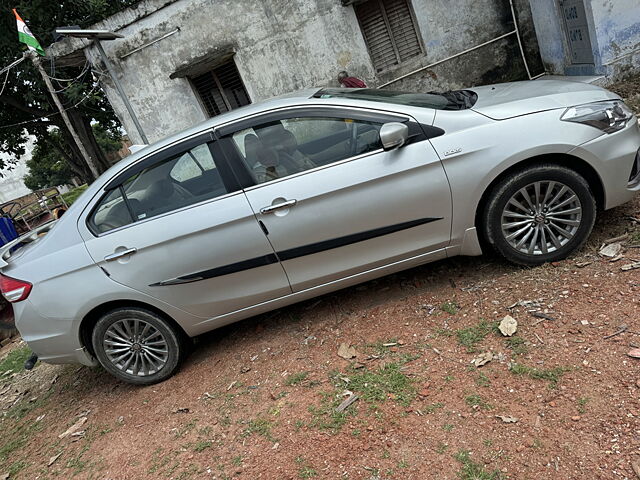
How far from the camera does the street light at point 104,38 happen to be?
8.12m

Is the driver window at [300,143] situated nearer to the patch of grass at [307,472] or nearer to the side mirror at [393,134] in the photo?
the side mirror at [393,134]

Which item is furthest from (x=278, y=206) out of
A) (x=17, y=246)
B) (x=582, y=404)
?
(x=17, y=246)

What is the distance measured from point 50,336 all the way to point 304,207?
2.31 meters

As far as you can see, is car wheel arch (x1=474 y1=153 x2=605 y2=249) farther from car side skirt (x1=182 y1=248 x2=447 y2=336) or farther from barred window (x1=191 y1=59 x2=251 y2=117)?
barred window (x1=191 y1=59 x2=251 y2=117)

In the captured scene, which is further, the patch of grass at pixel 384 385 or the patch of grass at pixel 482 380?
the patch of grass at pixel 384 385

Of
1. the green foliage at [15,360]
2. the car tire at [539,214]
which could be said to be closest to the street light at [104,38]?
the green foliage at [15,360]

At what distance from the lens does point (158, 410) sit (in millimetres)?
3461

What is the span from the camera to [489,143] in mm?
3148

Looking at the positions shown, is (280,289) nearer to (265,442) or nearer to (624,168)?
(265,442)

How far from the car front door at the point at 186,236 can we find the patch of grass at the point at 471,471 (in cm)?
176

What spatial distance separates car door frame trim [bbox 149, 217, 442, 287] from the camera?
10.9 feet

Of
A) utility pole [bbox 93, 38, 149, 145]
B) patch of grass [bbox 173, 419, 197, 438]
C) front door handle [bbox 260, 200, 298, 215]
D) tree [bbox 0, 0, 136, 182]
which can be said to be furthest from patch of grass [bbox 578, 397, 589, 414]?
tree [bbox 0, 0, 136, 182]

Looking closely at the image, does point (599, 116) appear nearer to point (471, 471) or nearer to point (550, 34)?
point (471, 471)

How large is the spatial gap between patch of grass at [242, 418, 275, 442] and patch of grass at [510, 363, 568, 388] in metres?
1.48
